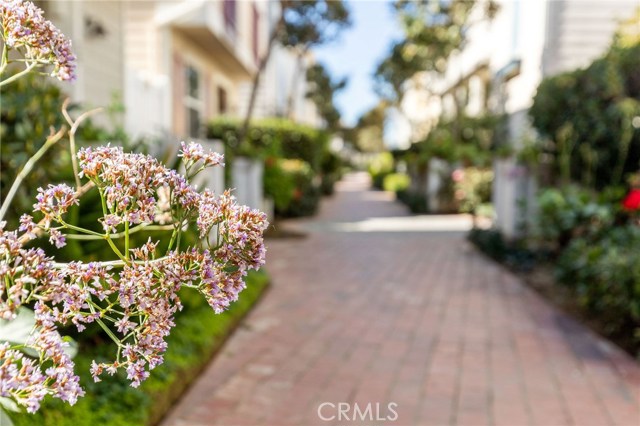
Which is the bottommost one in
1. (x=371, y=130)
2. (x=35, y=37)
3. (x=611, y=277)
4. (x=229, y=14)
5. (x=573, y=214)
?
(x=611, y=277)

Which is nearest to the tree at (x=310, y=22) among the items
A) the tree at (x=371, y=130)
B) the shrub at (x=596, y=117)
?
the shrub at (x=596, y=117)

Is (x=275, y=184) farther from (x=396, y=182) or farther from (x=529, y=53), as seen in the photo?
(x=396, y=182)

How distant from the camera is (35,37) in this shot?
1355mm

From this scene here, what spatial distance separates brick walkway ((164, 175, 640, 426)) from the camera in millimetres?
3371

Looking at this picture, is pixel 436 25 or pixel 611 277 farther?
pixel 436 25

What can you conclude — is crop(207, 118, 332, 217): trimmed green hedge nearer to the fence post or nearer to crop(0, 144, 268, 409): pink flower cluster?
the fence post

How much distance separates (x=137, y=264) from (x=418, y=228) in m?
11.2

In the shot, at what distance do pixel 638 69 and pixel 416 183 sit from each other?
10581 mm

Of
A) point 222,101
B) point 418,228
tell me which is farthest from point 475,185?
point 222,101

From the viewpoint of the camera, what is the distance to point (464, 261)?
823 centimetres

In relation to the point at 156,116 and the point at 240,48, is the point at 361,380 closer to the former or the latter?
the point at 156,116

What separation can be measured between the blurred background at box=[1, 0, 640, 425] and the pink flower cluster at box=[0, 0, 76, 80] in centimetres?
170

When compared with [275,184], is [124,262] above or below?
above

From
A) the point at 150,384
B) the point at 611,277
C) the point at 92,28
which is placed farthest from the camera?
the point at 92,28
